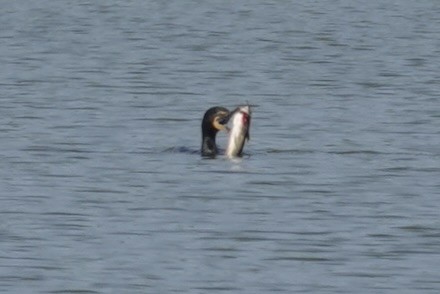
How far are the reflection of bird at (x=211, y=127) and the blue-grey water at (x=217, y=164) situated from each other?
6.8 inches

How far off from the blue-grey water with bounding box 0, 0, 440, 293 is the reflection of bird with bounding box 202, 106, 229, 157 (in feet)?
0.57

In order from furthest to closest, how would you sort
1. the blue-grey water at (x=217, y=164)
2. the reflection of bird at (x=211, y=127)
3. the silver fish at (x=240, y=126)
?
the reflection of bird at (x=211, y=127), the silver fish at (x=240, y=126), the blue-grey water at (x=217, y=164)

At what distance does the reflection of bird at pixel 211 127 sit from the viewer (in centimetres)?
2039

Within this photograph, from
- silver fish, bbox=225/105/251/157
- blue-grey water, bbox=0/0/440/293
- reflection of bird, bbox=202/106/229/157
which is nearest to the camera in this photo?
blue-grey water, bbox=0/0/440/293

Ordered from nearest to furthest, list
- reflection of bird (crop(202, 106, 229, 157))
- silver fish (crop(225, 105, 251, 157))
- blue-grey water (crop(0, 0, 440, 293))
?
1. blue-grey water (crop(0, 0, 440, 293))
2. silver fish (crop(225, 105, 251, 157))
3. reflection of bird (crop(202, 106, 229, 157))

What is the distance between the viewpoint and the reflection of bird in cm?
2039

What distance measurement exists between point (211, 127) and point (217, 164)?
17.7 inches

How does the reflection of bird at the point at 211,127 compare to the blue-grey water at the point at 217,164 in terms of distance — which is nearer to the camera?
the blue-grey water at the point at 217,164

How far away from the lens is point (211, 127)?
20.4 metres

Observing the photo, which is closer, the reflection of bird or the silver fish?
the silver fish

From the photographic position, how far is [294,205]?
17703 millimetres

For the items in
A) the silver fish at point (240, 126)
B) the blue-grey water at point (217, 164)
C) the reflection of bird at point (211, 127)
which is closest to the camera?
the blue-grey water at point (217, 164)

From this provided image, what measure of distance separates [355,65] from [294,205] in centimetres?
1356

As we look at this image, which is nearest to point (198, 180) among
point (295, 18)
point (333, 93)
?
point (333, 93)
